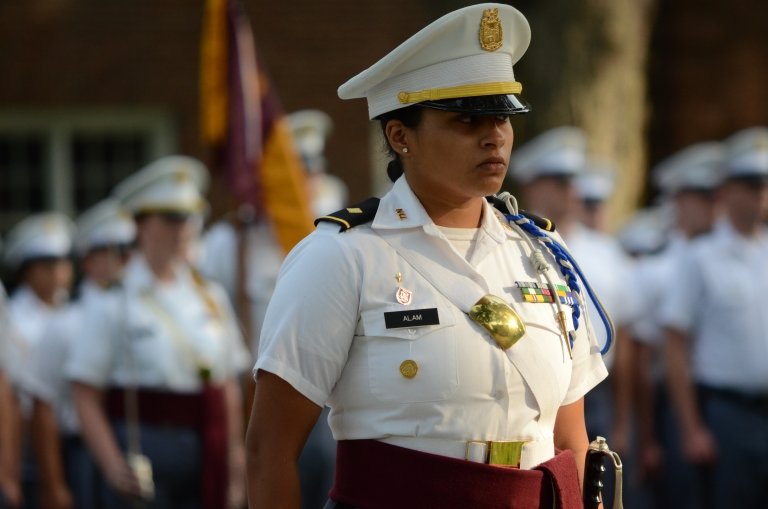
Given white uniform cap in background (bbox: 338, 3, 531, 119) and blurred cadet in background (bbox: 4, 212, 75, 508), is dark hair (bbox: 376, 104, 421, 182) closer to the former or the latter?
white uniform cap in background (bbox: 338, 3, 531, 119)

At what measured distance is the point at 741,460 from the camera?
8.32m

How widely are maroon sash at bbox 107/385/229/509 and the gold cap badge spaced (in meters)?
3.94

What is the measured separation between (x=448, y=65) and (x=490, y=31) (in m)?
0.15

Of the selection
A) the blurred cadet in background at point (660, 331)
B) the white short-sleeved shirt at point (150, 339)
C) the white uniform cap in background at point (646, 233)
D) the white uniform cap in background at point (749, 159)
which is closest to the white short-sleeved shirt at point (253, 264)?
the white short-sleeved shirt at point (150, 339)

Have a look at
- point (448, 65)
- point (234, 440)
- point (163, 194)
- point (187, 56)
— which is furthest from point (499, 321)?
point (187, 56)

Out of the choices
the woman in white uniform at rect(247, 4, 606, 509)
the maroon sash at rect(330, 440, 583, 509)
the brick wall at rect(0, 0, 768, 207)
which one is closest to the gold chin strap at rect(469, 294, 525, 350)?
the woman in white uniform at rect(247, 4, 606, 509)

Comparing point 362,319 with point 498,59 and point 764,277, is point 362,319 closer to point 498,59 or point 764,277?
point 498,59

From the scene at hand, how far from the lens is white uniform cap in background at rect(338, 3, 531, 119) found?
3.63 meters

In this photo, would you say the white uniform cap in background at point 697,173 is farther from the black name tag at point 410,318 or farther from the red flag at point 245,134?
the black name tag at point 410,318

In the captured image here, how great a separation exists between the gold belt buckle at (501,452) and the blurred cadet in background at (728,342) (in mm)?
4923

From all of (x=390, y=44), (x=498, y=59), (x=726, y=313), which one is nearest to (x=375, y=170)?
(x=390, y=44)

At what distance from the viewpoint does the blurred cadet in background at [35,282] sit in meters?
9.30

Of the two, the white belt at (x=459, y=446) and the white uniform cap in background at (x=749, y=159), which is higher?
Answer: the white uniform cap in background at (x=749, y=159)

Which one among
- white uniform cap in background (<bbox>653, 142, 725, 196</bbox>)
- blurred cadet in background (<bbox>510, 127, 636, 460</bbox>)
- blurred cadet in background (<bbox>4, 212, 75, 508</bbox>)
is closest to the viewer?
blurred cadet in background (<bbox>510, 127, 636, 460</bbox>)
